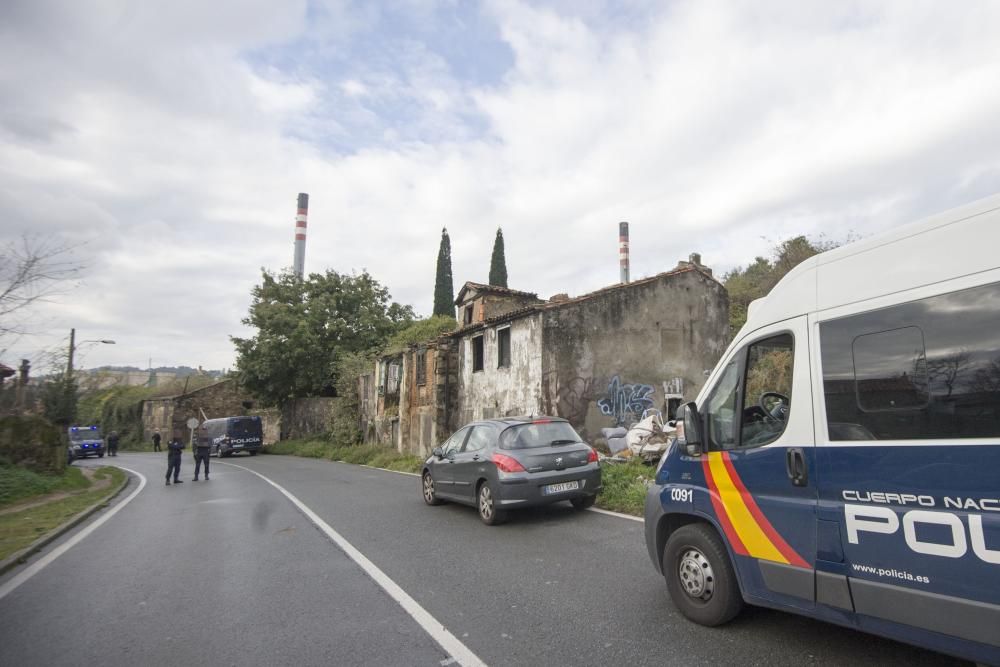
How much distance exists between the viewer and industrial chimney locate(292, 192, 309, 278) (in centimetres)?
4635

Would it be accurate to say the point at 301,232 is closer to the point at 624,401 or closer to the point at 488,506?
the point at 624,401

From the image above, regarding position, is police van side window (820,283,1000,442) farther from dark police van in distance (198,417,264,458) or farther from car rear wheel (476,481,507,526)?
dark police van in distance (198,417,264,458)

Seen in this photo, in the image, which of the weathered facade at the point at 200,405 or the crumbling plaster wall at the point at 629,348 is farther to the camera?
the weathered facade at the point at 200,405

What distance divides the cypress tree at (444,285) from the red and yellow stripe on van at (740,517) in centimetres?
4284

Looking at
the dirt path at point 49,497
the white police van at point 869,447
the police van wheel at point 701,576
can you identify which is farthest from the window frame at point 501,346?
the white police van at point 869,447

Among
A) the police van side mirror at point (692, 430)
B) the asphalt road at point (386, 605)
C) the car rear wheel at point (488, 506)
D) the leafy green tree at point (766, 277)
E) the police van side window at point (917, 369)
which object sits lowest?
the asphalt road at point (386, 605)

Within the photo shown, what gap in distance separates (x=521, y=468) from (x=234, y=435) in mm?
31517

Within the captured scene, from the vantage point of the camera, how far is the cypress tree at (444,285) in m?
47.0

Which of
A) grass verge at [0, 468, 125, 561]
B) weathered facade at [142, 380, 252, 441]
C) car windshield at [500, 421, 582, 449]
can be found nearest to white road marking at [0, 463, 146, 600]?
grass verge at [0, 468, 125, 561]

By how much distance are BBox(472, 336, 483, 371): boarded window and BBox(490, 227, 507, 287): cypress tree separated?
2332 cm

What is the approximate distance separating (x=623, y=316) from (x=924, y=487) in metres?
15.9

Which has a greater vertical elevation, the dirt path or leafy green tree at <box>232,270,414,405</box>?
leafy green tree at <box>232,270,414,405</box>

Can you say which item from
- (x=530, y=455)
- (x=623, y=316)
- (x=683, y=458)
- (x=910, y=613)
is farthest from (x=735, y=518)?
(x=623, y=316)

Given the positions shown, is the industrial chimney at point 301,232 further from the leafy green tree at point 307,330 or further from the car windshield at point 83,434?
the car windshield at point 83,434
